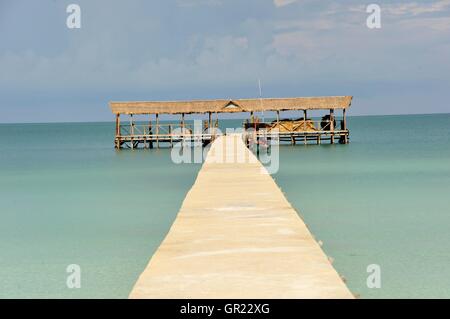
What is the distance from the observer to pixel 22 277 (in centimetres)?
949

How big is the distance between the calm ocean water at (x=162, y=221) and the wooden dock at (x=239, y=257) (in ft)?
3.43

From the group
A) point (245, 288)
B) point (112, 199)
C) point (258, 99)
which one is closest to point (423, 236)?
point (245, 288)

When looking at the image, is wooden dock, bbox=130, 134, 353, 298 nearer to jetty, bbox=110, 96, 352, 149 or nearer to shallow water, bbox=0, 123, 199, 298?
shallow water, bbox=0, 123, 199, 298

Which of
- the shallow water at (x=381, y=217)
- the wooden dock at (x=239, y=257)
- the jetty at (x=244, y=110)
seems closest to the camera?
the wooden dock at (x=239, y=257)

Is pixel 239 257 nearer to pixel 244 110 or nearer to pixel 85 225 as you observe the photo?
pixel 85 225

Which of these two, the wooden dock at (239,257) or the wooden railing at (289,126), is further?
the wooden railing at (289,126)

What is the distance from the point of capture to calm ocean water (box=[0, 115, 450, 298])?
30.1 feet

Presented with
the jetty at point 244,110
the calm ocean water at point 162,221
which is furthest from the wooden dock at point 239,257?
the jetty at point 244,110

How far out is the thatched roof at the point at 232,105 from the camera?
39.5m

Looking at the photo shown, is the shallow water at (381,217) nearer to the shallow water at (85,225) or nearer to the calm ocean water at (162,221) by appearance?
the calm ocean water at (162,221)
